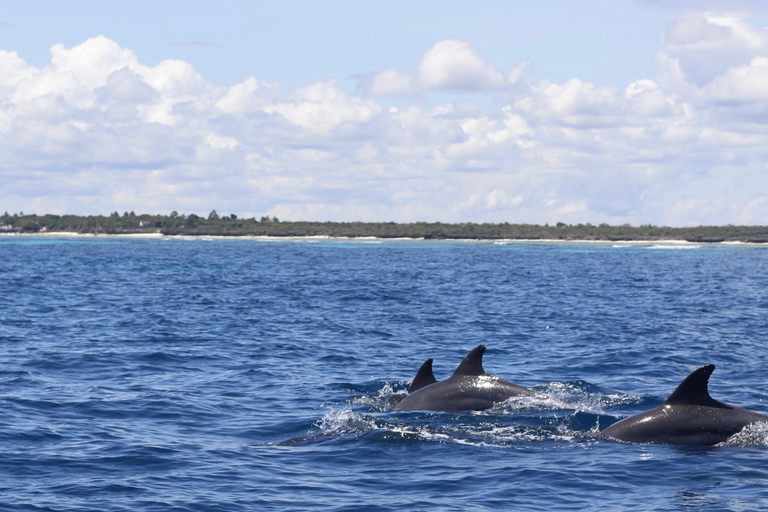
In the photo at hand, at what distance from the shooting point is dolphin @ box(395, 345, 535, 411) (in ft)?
54.2

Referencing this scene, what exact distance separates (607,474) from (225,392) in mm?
8891

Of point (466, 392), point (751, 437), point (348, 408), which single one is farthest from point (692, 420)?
point (348, 408)

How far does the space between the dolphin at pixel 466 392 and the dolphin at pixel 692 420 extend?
9.73ft

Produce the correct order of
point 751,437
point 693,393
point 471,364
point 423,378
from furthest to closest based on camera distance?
point 423,378 → point 471,364 → point 693,393 → point 751,437

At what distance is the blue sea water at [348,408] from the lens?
11.6m

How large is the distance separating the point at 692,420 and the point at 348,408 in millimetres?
6251

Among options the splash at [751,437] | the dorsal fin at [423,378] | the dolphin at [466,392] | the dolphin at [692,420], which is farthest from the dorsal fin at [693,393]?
the dorsal fin at [423,378]

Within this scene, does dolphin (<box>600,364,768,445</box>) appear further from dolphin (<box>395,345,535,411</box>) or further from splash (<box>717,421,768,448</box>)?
dolphin (<box>395,345,535,411</box>)

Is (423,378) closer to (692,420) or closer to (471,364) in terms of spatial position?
(471,364)

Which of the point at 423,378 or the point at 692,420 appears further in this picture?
the point at 423,378

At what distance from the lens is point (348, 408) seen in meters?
17.0

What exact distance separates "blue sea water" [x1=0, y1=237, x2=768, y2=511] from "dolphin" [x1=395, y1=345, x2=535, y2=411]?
43cm

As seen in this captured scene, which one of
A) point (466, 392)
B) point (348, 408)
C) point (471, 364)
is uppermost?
point (471, 364)

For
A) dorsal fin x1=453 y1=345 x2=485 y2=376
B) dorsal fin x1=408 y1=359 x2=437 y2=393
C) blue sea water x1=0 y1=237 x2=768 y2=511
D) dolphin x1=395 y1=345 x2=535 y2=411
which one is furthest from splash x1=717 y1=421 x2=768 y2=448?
dorsal fin x1=408 y1=359 x2=437 y2=393
